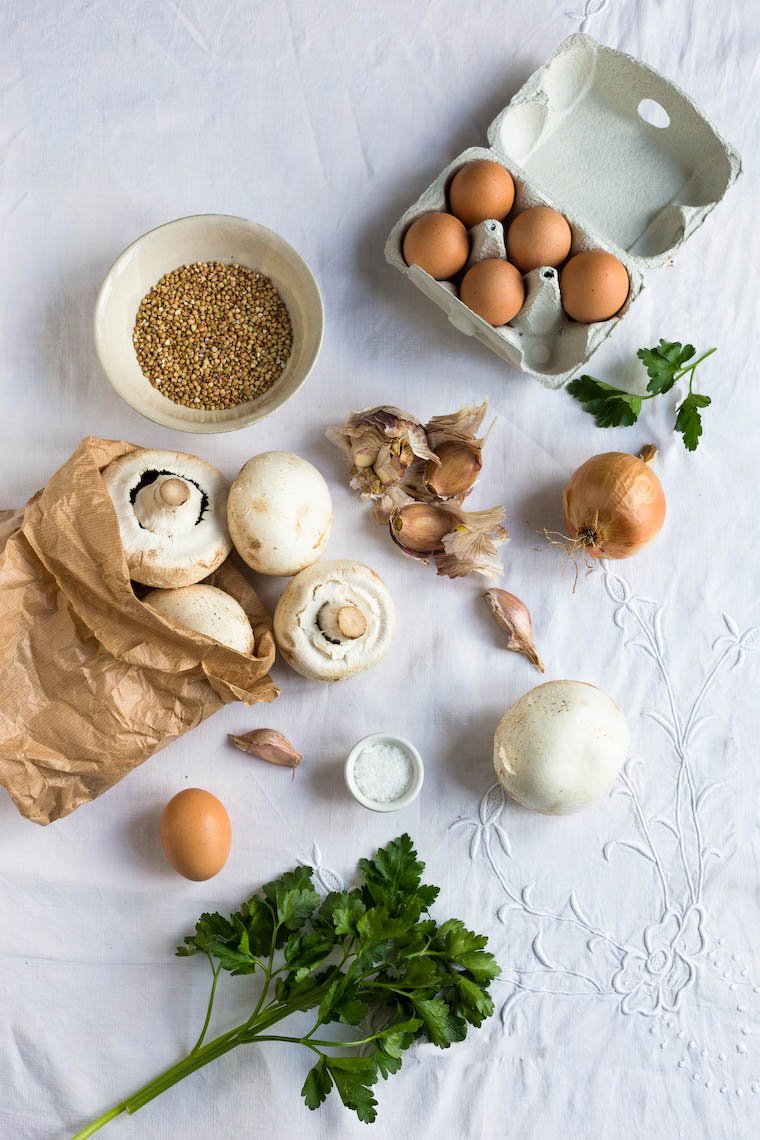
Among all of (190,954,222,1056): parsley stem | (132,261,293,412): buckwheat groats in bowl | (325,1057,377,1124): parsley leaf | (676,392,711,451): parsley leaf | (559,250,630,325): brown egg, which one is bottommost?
(190,954,222,1056): parsley stem

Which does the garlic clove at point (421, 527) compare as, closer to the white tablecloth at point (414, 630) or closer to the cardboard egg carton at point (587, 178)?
the white tablecloth at point (414, 630)

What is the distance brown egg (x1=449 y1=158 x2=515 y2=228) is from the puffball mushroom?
0.62 m

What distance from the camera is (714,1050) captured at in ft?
4.33

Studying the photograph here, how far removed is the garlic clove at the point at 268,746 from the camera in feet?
4.20

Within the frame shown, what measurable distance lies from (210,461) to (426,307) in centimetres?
37

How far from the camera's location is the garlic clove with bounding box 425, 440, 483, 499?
1.30 metres

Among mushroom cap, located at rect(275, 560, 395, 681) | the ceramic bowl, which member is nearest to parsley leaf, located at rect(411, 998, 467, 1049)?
mushroom cap, located at rect(275, 560, 395, 681)

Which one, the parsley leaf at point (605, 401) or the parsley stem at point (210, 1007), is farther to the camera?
the parsley leaf at point (605, 401)

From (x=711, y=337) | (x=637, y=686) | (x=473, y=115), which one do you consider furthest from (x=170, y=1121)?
(x=473, y=115)

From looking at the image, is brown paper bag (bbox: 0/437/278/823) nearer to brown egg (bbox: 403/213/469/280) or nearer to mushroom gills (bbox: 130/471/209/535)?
mushroom gills (bbox: 130/471/209/535)

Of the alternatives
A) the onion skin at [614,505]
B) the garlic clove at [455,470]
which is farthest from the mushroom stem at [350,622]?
the onion skin at [614,505]

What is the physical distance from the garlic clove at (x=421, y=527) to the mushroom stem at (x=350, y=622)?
0.44 ft

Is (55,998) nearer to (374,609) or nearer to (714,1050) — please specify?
(374,609)

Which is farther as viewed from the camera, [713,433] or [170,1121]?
[713,433]
